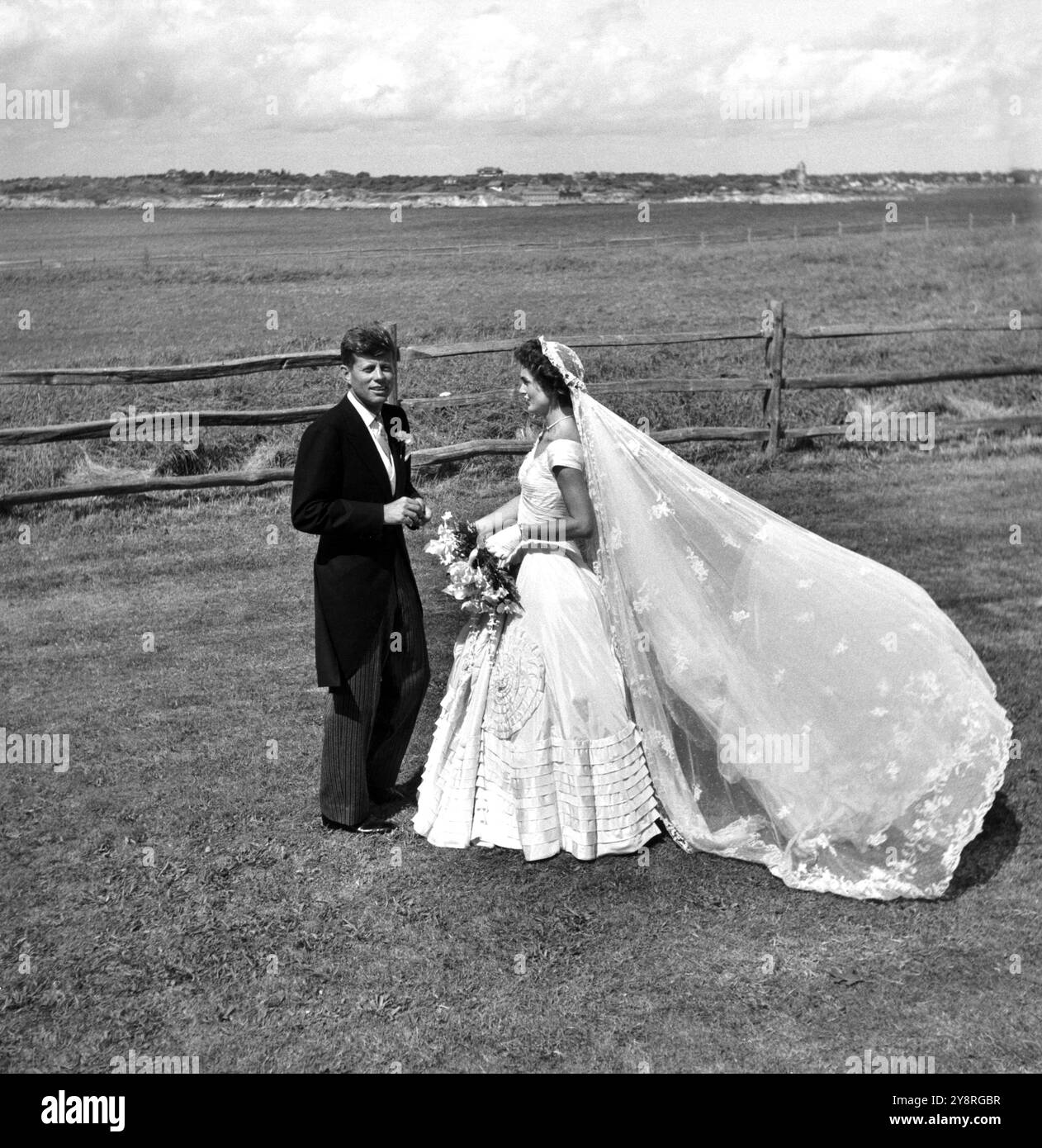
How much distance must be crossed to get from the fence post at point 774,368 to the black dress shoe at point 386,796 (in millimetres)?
7865

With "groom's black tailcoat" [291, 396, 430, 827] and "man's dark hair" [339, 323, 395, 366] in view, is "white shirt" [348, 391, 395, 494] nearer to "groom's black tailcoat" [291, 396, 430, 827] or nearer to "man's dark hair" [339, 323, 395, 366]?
"groom's black tailcoat" [291, 396, 430, 827]

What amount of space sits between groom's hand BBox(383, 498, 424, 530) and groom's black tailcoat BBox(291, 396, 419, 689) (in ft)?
0.12

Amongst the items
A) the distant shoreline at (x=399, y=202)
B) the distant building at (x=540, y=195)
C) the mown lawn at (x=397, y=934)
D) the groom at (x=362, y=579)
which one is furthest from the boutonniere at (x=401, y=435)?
the distant building at (x=540, y=195)

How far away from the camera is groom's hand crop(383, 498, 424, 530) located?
496 cm

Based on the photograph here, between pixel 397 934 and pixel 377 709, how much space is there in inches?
43.0

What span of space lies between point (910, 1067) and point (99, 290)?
32.2 metres

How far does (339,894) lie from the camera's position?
4.98 metres

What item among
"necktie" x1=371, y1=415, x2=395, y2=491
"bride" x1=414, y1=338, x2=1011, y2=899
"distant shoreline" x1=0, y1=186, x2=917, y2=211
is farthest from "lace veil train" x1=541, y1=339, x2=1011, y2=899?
"distant shoreline" x1=0, y1=186, x2=917, y2=211

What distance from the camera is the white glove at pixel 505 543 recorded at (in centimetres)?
523

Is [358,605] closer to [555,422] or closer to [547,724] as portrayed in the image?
[547,724]

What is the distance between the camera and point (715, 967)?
4414 millimetres

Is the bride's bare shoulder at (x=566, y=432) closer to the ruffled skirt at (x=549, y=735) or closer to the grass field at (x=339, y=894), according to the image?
the ruffled skirt at (x=549, y=735)

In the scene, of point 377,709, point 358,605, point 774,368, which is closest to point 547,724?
point 377,709

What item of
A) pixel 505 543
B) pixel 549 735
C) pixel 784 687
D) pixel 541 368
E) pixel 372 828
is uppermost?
pixel 541 368
